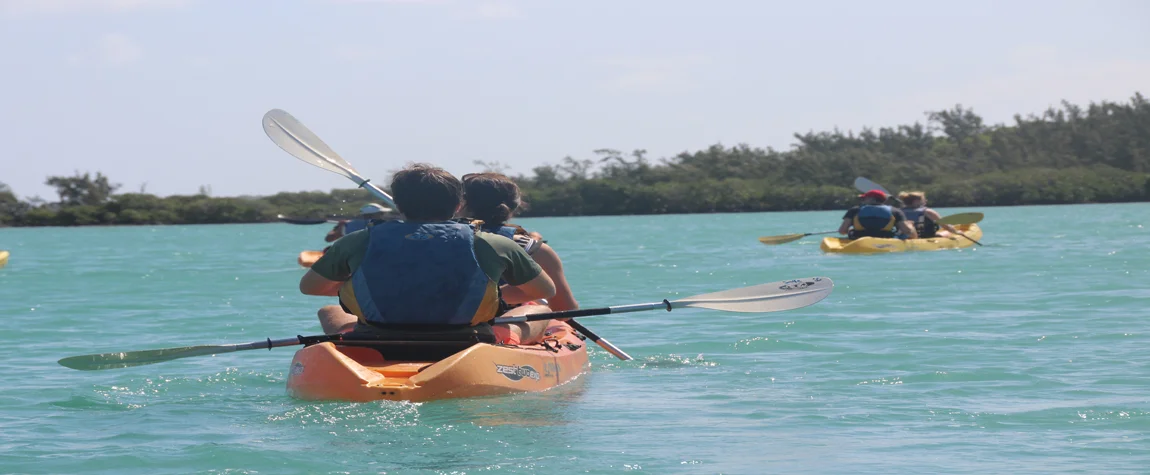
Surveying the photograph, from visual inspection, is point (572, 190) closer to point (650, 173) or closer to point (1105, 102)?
point (650, 173)

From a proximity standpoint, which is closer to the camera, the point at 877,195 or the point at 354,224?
the point at 354,224

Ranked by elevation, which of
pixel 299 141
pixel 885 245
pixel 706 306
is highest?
pixel 299 141

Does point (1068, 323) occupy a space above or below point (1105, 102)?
below

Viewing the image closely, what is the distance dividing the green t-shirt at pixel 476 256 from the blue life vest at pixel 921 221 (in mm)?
16490

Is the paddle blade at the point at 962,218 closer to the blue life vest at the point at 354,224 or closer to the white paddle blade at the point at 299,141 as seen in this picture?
the blue life vest at the point at 354,224

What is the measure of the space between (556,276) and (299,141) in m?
2.61

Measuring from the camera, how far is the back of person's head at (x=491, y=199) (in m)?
7.57

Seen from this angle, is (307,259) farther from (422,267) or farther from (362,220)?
(422,267)

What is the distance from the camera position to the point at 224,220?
3004 inches

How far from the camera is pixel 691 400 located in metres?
7.16

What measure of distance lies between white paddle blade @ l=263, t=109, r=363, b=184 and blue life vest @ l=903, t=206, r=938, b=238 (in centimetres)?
1448

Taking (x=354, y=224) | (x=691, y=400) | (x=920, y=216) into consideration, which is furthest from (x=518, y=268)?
(x=920, y=216)

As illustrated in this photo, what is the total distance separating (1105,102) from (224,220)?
5357 centimetres

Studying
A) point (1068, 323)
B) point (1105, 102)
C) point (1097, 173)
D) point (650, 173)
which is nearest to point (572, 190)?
point (650, 173)
